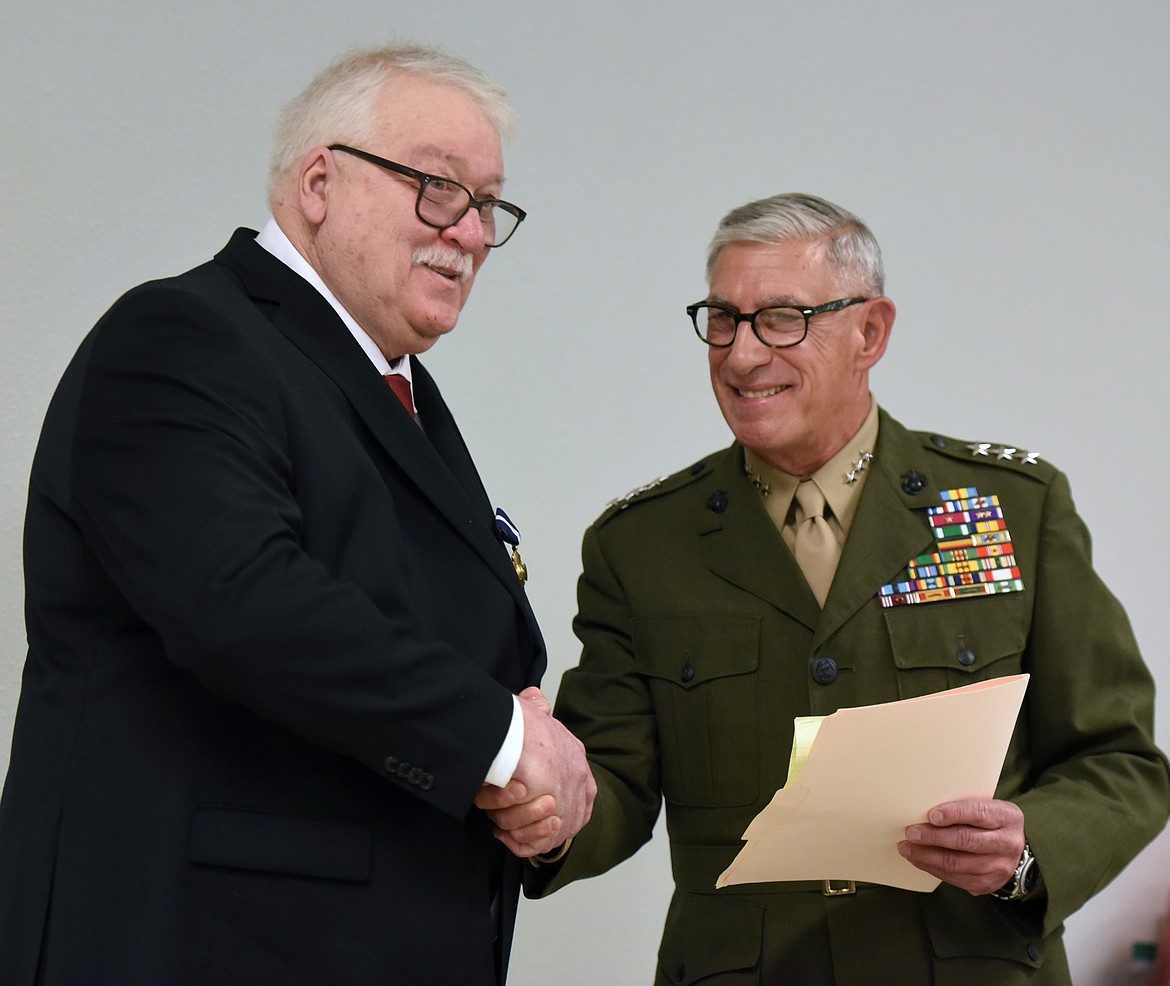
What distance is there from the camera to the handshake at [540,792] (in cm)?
150

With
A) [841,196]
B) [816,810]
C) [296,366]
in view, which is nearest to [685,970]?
[816,810]

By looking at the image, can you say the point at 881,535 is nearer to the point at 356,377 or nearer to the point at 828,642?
the point at 828,642

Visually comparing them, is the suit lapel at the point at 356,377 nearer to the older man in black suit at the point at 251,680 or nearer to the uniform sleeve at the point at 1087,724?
the older man in black suit at the point at 251,680

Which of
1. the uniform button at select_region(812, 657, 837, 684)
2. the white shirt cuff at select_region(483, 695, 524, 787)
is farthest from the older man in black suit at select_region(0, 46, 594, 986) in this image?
the uniform button at select_region(812, 657, 837, 684)

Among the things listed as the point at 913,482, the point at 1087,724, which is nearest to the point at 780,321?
the point at 913,482

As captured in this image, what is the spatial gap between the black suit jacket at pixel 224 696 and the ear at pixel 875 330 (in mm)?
963

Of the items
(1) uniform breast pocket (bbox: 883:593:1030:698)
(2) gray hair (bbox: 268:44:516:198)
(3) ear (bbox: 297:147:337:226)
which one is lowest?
(1) uniform breast pocket (bbox: 883:593:1030:698)

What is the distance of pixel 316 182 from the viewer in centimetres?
175

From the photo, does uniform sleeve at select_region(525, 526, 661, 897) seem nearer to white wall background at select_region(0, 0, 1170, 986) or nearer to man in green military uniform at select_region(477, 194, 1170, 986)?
man in green military uniform at select_region(477, 194, 1170, 986)

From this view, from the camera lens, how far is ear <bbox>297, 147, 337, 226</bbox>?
1.74m

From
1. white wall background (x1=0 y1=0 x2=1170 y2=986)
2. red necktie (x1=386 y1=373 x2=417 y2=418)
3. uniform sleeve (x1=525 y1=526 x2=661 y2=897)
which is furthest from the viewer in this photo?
white wall background (x1=0 y1=0 x2=1170 y2=986)

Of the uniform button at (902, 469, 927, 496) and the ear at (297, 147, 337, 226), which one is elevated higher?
the ear at (297, 147, 337, 226)

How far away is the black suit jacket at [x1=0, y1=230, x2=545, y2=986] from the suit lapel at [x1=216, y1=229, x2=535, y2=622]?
0.06 metres

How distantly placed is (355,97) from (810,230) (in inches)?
31.1
